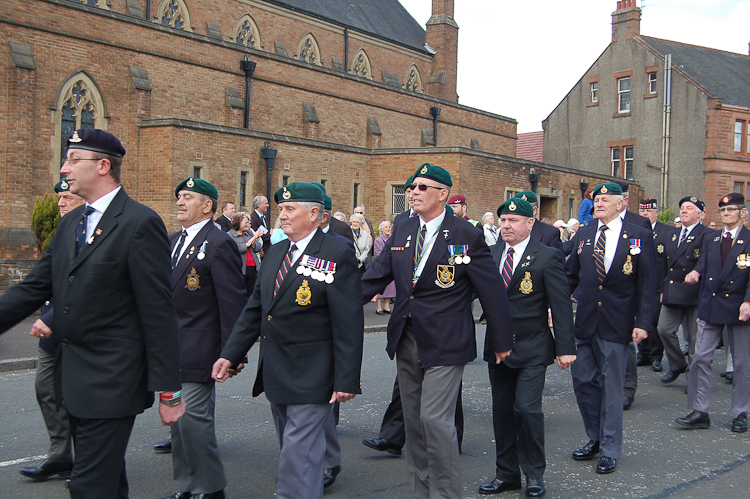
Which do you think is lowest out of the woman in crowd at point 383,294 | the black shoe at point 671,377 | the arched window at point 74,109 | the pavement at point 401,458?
the pavement at point 401,458

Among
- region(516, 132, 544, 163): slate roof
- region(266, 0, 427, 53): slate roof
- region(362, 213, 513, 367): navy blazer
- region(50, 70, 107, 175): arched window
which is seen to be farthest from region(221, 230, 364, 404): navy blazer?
region(516, 132, 544, 163): slate roof

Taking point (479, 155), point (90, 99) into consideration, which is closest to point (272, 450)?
point (90, 99)

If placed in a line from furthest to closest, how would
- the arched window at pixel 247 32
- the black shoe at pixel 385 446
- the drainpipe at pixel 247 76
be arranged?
1. the arched window at pixel 247 32
2. the drainpipe at pixel 247 76
3. the black shoe at pixel 385 446

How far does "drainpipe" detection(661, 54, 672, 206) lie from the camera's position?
4172 centimetres

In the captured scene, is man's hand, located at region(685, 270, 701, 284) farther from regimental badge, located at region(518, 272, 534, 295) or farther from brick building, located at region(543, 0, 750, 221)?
brick building, located at region(543, 0, 750, 221)

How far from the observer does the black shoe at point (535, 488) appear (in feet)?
17.1

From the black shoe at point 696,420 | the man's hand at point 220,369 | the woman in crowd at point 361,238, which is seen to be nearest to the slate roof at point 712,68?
the woman in crowd at point 361,238

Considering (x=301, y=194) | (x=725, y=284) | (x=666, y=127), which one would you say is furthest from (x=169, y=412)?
(x=666, y=127)

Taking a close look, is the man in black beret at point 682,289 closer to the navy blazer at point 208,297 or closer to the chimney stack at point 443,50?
the navy blazer at point 208,297

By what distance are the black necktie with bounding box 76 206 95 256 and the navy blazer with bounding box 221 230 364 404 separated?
1.16 m

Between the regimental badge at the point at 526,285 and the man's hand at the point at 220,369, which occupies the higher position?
the regimental badge at the point at 526,285

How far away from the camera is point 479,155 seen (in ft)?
88.8

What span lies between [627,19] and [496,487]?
43.6 meters

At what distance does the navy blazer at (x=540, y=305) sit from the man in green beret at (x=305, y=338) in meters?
1.57
